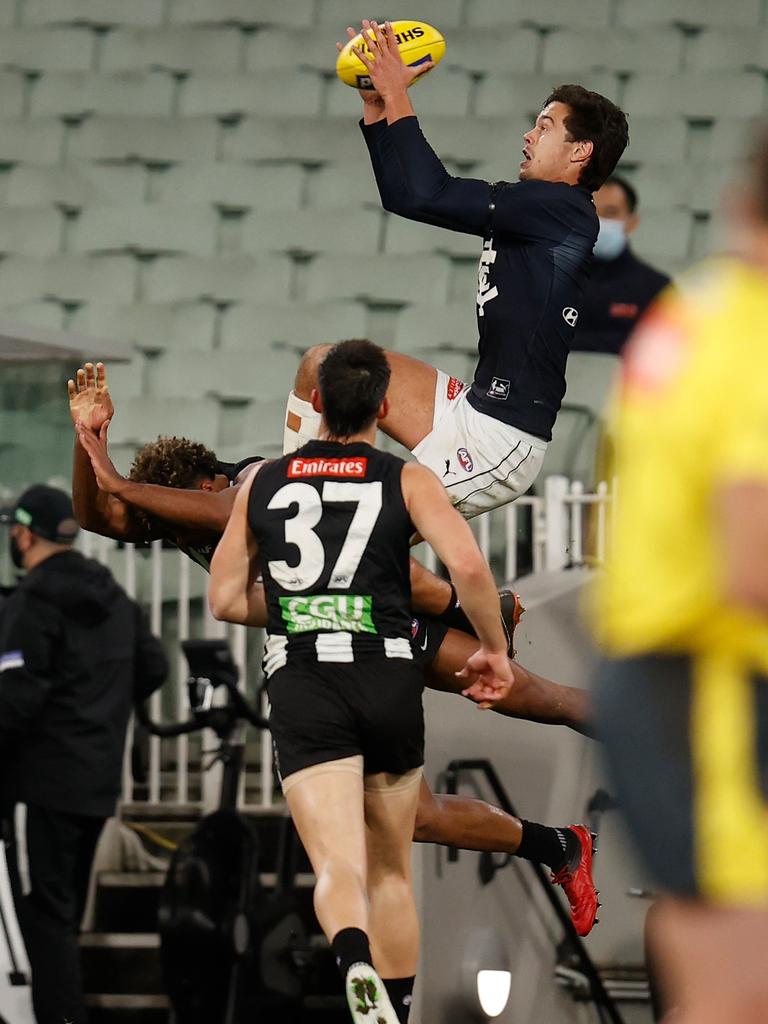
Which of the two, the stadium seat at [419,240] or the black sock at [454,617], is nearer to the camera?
the black sock at [454,617]

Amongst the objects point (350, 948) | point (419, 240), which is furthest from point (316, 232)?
point (350, 948)

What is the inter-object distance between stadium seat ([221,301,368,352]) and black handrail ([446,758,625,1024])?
2.62 m

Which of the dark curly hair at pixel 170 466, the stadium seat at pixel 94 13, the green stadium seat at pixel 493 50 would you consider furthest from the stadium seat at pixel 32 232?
the dark curly hair at pixel 170 466

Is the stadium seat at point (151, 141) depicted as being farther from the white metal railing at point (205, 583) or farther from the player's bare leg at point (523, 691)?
the player's bare leg at point (523, 691)

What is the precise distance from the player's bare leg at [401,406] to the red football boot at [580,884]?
1.54m

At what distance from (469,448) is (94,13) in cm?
532

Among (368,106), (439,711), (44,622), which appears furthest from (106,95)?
(368,106)

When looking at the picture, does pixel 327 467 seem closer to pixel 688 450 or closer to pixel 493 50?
pixel 688 450

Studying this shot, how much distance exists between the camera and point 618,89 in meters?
9.03

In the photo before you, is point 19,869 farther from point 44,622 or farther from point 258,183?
point 258,183

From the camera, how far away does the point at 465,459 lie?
5.15m

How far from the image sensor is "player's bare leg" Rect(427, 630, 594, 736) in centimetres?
531

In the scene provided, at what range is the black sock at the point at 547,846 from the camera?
5.69 m

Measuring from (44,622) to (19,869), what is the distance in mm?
1024
